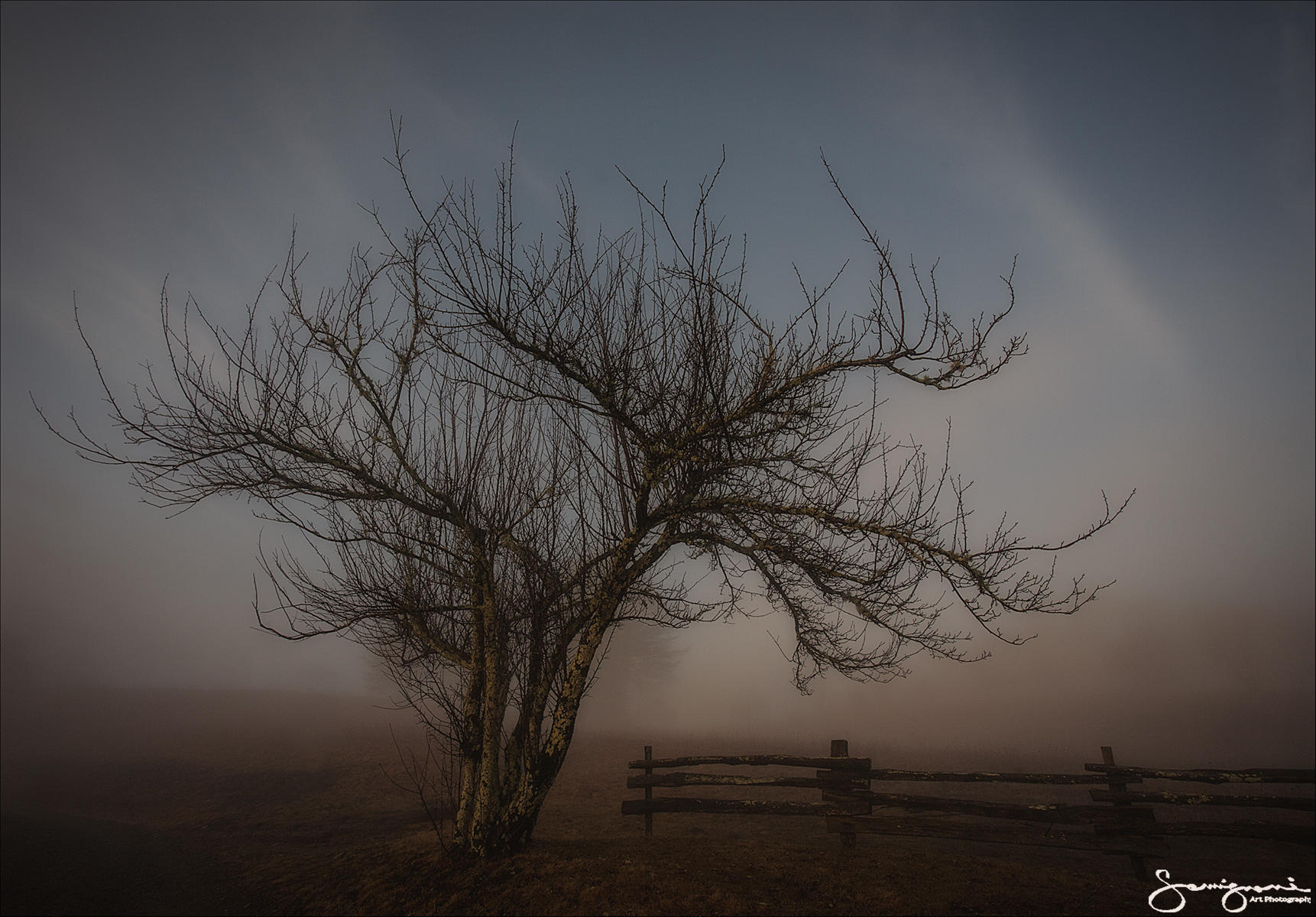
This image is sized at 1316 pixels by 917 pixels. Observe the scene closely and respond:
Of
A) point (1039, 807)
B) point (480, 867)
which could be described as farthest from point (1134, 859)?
point (480, 867)

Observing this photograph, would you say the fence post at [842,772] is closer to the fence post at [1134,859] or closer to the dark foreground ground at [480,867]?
the dark foreground ground at [480,867]

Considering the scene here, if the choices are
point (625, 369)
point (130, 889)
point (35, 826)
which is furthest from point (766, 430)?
point (35, 826)

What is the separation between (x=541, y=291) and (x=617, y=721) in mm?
43047

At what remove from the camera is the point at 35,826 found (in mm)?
10203

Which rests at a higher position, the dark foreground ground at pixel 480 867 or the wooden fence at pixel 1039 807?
the wooden fence at pixel 1039 807

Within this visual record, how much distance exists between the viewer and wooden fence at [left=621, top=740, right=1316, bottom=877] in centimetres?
560

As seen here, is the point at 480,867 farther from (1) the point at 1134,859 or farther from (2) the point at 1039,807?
(1) the point at 1134,859

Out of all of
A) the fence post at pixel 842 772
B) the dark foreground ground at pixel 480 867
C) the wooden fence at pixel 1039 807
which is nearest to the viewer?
the dark foreground ground at pixel 480 867

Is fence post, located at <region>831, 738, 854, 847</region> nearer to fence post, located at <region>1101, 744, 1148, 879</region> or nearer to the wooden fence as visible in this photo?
the wooden fence

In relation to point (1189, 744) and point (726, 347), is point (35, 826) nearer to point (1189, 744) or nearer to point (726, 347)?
point (726, 347)
